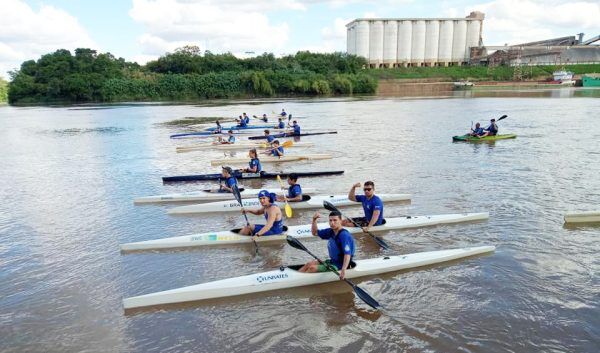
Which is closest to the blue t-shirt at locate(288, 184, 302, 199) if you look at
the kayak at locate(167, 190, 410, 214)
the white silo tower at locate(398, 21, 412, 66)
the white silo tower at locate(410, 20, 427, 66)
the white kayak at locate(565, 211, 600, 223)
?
the kayak at locate(167, 190, 410, 214)

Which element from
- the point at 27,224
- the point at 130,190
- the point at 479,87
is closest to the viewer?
the point at 27,224

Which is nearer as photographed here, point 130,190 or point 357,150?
point 130,190

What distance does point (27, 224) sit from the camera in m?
12.1

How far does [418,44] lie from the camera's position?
386ft

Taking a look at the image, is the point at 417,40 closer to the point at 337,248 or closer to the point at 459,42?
the point at 459,42

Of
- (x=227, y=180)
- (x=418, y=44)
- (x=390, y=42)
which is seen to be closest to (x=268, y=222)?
(x=227, y=180)

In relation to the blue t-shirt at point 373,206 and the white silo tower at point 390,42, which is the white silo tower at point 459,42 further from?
the blue t-shirt at point 373,206

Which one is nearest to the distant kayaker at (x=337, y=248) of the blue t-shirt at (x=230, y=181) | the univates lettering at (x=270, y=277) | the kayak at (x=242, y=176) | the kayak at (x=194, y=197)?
the univates lettering at (x=270, y=277)

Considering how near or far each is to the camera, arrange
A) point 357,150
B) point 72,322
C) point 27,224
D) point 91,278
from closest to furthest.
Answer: point 72,322 < point 91,278 < point 27,224 < point 357,150

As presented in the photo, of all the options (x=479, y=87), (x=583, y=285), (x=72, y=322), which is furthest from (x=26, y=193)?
(x=479, y=87)

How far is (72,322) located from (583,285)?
8.96m

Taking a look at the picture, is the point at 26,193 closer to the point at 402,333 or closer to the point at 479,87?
the point at 402,333

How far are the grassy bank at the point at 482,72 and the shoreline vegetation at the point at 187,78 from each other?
114cm

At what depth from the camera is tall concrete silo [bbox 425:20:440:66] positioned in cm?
11756
